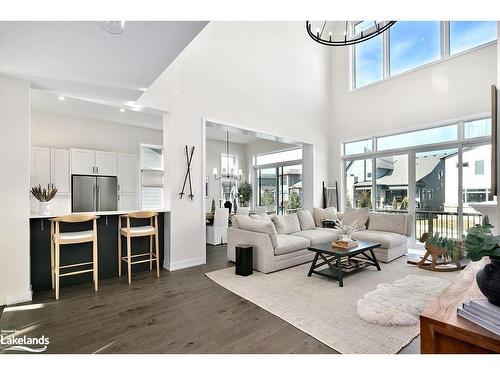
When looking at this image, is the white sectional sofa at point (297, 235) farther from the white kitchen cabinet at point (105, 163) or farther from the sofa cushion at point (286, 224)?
the white kitchen cabinet at point (105, 163)

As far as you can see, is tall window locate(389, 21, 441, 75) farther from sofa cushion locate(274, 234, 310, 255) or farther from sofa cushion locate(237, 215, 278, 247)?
sofa cushion locate(237, 215, 278, 247)

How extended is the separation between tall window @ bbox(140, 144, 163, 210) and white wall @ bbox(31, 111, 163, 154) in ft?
0.73

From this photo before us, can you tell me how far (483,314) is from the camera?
1228 mm

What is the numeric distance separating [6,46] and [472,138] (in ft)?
23.2

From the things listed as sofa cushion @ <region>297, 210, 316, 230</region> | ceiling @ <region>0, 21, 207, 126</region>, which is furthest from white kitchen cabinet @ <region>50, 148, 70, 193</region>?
sofa cushion @ <region>297, 210, 316, 230</region>

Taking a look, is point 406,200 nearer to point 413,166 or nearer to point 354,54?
point 413,166

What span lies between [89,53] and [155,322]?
2.56 meters

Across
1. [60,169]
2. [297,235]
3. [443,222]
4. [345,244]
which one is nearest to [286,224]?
[297,235]

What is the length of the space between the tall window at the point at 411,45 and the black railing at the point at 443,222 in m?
3.31

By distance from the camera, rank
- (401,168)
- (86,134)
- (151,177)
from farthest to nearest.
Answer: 1. (151,177)
2. (401,168)
3. (86,134)

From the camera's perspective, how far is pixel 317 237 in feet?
16.1

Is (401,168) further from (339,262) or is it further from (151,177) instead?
(151,177)

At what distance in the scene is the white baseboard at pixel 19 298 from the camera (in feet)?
9.87

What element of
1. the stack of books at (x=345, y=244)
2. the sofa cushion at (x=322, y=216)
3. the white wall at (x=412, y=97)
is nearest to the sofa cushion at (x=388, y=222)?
the sofa cushion at (x=322, y=216)
